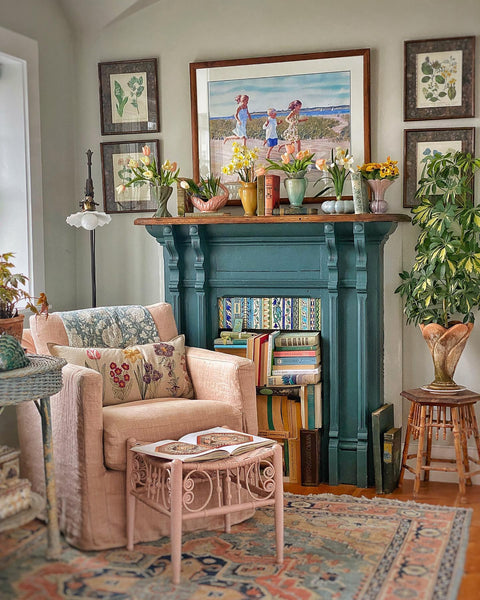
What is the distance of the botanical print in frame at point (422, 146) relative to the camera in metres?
4.05

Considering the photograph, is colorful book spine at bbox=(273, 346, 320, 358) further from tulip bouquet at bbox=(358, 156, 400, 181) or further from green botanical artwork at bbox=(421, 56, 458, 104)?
green botanical artwork at bbox=(421, 56, 458, 104)

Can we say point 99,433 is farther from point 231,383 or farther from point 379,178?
point 379,178

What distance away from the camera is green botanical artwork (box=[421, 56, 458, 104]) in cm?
405

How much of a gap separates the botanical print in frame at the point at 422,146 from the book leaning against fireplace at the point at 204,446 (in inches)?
67.3

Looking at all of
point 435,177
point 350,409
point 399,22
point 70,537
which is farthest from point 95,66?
point 70,537

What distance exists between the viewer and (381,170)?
3.90 metres

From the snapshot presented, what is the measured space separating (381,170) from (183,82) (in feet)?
4.30

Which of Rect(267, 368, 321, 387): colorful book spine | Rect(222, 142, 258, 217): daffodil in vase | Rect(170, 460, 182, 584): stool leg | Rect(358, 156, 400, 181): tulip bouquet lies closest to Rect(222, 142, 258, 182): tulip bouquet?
Rect(222, 142, 258, 217): daffodil in vase

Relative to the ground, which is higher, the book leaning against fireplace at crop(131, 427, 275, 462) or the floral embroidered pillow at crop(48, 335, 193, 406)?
the floral embroidered pillow at crop(48, 335, 193, 406)

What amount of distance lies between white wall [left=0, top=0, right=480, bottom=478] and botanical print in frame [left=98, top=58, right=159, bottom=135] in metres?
0.06

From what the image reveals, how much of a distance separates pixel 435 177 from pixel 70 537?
7.80 feet

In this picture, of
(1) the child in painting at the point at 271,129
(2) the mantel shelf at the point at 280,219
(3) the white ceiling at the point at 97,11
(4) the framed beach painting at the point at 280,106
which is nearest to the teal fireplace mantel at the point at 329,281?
(2) the mantel shelf at the point at 280,219

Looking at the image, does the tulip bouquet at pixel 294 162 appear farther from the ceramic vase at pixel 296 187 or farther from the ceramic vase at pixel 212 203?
the ceramic vase at pixel 212 203

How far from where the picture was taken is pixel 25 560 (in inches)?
119
